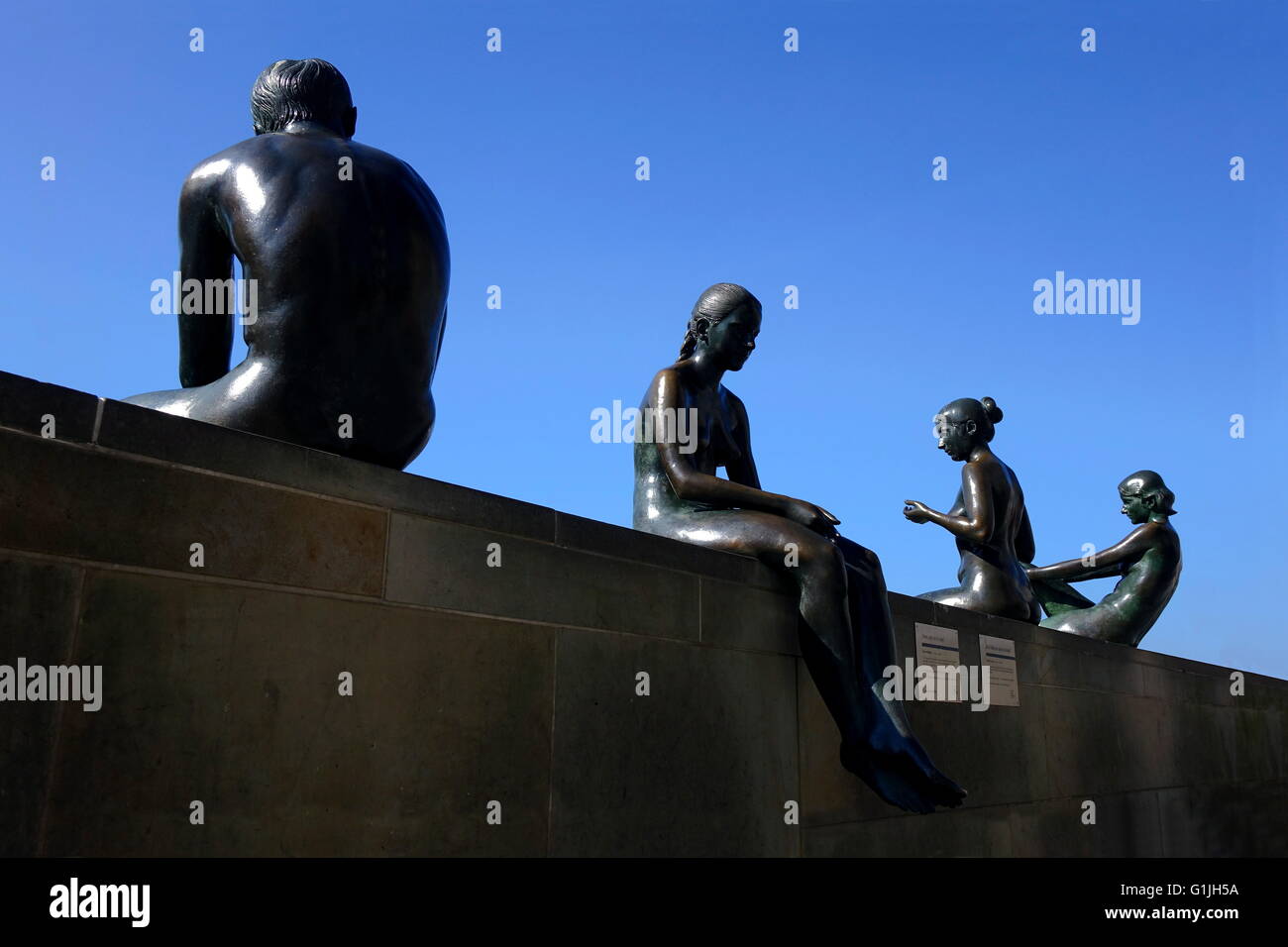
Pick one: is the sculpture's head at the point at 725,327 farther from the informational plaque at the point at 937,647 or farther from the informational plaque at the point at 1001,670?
the informational plaque at the point at 1001,670

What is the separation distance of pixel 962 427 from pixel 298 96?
6.18m

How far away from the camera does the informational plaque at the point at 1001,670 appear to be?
7316mm

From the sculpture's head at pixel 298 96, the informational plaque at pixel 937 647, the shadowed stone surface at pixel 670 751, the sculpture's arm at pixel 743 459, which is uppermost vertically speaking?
the sculpture's head at pixel 298 96

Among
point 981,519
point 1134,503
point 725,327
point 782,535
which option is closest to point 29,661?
point 782,535

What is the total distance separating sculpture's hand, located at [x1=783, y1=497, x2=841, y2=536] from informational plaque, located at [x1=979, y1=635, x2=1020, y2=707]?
82.1 inches

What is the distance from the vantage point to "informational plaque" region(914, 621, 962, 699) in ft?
21.8

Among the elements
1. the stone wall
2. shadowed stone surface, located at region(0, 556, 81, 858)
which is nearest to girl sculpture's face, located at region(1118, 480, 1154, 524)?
the stone wall

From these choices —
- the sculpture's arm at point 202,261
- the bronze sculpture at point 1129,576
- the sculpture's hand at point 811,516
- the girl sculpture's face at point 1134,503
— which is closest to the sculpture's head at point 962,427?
the bronze sculpture at point 1129,576

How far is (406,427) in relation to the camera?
4.39 meters

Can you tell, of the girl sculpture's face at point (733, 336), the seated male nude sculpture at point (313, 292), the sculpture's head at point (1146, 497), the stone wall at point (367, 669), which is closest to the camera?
the stone wall at point (367, 669)

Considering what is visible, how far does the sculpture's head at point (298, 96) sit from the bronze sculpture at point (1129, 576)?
825 centimetres

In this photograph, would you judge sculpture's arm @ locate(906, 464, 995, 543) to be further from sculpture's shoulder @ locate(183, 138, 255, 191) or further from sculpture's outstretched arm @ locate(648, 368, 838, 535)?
sculpture's shoulder @ locate(183, 138, 255, 191)

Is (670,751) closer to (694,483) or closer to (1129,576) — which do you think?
(694,483)
